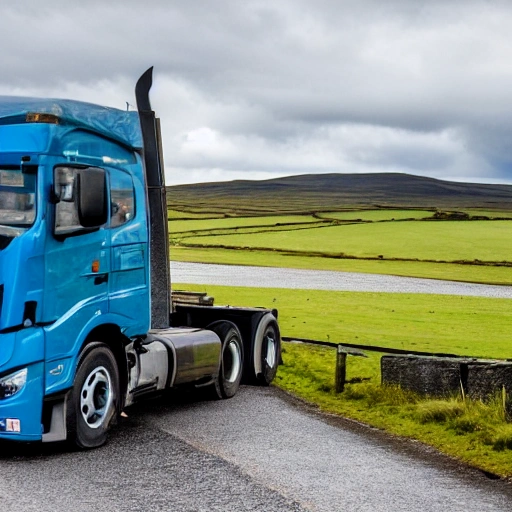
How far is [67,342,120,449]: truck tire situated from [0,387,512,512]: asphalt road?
21 cm

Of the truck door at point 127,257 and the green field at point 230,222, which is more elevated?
the green field at point 230,222

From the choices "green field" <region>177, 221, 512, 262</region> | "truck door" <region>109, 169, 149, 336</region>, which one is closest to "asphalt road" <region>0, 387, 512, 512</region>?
"truck door" <region>109, 169, 149, 336</region>

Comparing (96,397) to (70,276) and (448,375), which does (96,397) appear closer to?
(70,276)

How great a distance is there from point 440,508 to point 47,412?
13.8 ft

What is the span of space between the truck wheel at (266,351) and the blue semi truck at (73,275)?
281cm

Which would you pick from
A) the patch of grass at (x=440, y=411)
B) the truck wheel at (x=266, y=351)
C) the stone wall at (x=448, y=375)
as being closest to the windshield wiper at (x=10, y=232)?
the patch of grass at (x=440, y=411)

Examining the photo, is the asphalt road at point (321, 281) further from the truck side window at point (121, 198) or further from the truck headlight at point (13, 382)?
the truck headlight at point (13, 382)

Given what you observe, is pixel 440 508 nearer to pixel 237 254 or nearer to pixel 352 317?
pixel 352 317

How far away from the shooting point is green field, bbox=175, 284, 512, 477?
40.2 ft

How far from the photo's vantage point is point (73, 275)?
10469 millimetres

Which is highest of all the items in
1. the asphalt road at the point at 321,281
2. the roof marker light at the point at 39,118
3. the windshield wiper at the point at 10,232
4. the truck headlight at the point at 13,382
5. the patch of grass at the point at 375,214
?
the patch of grass at the point at 375,214

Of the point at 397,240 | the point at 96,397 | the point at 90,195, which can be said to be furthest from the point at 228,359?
the point at 397,240

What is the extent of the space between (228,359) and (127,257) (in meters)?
3.97

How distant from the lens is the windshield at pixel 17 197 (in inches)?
394
